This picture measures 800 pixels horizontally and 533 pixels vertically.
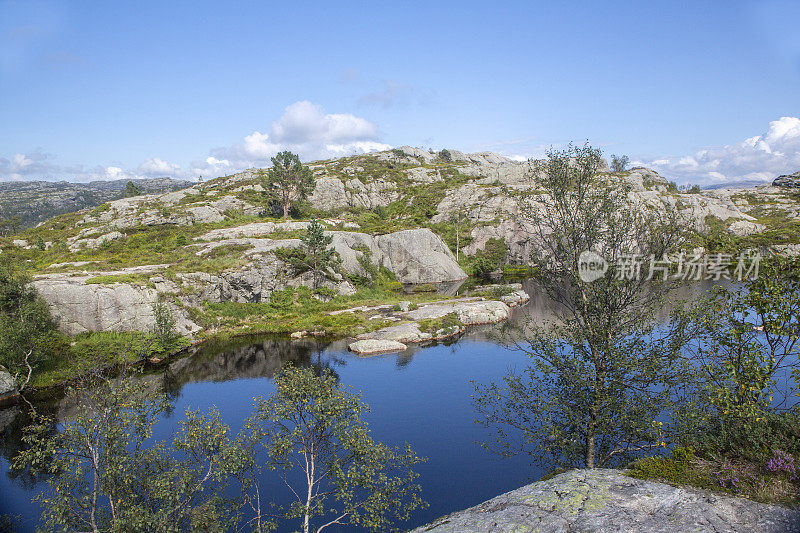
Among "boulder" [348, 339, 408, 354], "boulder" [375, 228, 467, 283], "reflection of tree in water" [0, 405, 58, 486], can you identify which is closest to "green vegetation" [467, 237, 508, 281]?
"boulder" [375, 228, 467, 283]

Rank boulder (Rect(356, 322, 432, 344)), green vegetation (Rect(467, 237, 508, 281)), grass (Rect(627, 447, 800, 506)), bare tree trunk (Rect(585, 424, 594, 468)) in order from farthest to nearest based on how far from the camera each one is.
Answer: green vegetation (Rect(467, 237, 508, 281)), boulder (Rect(356, 322, 432, 344)), bare tree trunk (Rect(585, 424, 594, 468)), grass (Rect(627, 447, 800, 506))

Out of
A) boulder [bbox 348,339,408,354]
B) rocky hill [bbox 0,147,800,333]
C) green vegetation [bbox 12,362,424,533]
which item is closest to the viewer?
green vegetation [bbox 12,362,424,533]

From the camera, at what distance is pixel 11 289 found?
4100cm

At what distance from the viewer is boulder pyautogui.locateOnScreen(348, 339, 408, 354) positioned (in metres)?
49.8

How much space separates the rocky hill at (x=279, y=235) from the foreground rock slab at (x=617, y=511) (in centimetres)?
744

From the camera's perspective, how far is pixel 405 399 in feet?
120

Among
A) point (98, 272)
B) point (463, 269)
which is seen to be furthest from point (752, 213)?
point (98, 272)

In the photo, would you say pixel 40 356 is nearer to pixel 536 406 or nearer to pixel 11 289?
pixel 11 289

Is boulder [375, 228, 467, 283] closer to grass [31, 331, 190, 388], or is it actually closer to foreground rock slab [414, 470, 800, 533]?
grass [31, 331, 190, 388]

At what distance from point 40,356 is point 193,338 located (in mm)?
15687

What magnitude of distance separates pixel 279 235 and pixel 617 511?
77.0 m

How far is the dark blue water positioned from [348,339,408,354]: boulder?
142 centimetres

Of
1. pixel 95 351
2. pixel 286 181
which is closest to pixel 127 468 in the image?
pixel 95 351

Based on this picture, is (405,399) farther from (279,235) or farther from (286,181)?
(286,181)
